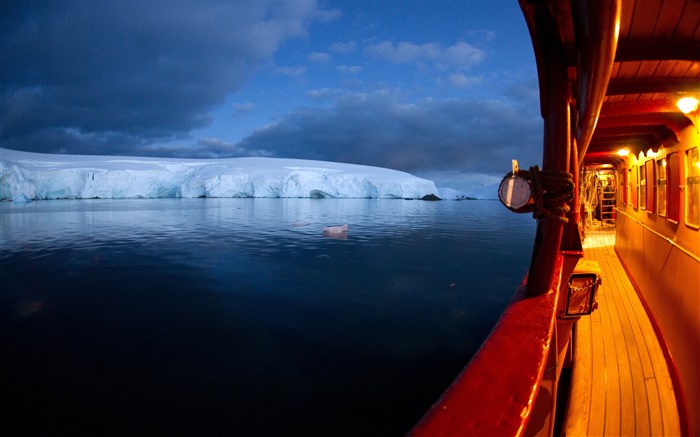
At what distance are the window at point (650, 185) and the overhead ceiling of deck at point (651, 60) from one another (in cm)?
114

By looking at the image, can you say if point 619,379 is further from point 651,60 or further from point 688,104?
point 651,60

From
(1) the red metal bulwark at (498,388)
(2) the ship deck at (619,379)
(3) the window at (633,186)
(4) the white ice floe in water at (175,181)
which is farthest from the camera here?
(4) the white ice floe in water at (175,181)

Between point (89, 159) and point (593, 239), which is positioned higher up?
point (89, 159)

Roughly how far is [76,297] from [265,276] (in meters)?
4.27

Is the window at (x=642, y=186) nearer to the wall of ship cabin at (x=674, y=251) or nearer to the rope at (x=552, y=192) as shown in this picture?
the wall of ship cabin at (x=674, y=251)

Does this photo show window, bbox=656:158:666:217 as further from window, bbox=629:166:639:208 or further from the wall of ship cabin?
window, bbox=629:166:639:208

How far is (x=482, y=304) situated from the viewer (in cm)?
790

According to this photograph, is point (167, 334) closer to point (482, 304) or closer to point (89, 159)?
point (482, 304)

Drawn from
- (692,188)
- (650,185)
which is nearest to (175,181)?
(650,185)

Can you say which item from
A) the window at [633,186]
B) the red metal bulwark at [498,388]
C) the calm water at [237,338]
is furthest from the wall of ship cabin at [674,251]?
the calm water at [237,338]

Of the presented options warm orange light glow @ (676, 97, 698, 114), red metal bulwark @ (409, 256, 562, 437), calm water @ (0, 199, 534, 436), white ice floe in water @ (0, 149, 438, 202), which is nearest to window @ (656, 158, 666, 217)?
warm orange light glow @ (676, 97, 698, 114)

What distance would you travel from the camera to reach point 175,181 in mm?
60875

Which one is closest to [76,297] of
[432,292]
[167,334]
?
[167,334]

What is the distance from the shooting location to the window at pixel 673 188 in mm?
3855
